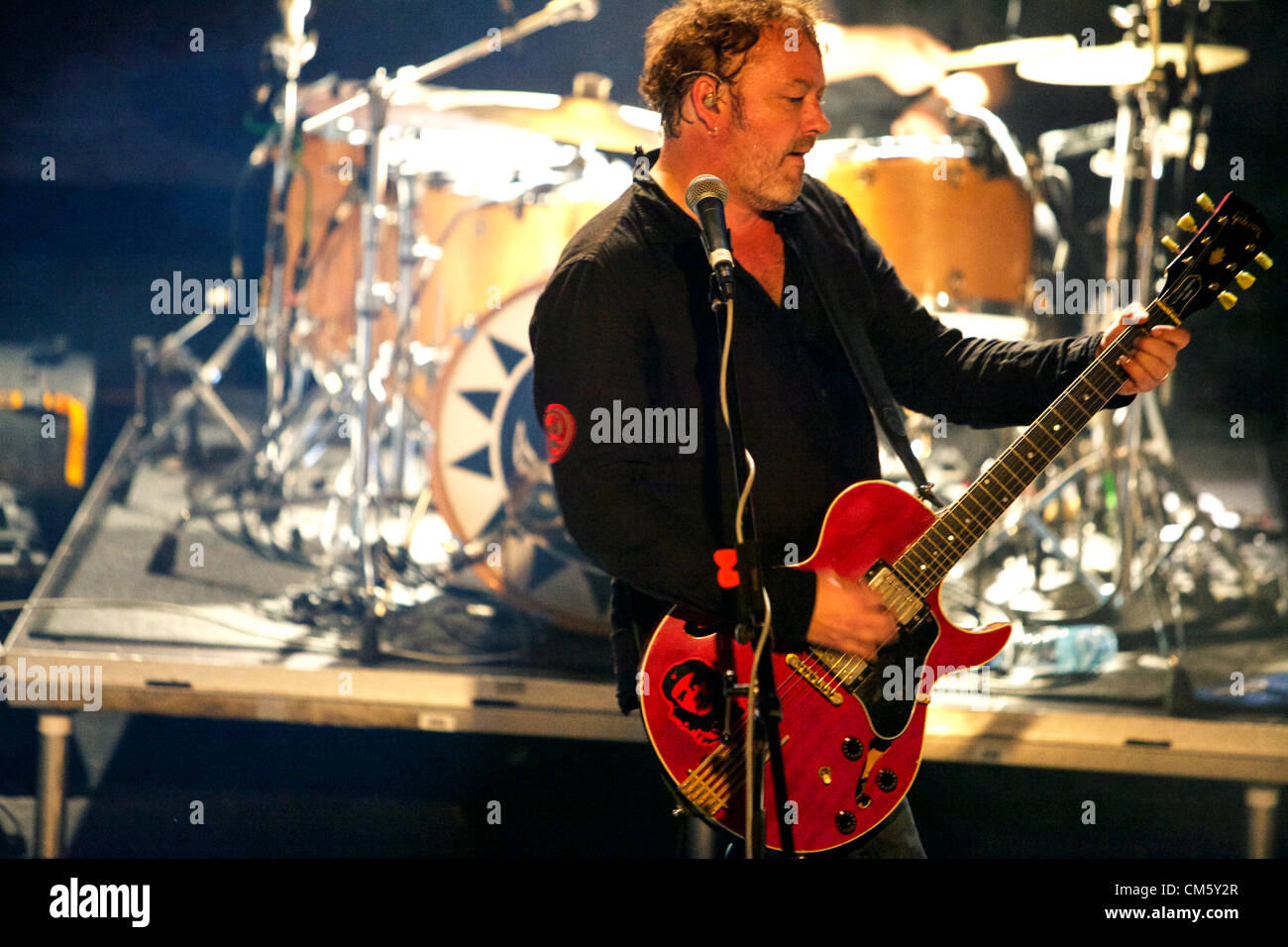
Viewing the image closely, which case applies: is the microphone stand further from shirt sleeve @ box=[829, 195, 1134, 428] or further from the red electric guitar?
shirt sleeve @ box=[829, 195, 1134, 428]

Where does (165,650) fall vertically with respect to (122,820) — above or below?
above

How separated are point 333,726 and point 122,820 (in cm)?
76

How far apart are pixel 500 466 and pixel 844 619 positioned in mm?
2484

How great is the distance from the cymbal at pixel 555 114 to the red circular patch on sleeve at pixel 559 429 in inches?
98.4

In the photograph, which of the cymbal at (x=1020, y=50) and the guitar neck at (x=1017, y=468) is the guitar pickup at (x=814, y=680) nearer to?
the guitar neck at (x=1017, y=468)

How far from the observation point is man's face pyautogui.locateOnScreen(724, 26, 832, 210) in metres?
2.24

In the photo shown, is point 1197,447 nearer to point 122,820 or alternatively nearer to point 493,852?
point 493,852

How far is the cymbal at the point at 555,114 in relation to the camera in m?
4.38

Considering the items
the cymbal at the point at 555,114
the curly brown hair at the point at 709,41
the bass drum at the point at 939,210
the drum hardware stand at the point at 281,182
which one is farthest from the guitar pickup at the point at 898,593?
the drum hardware stand at the point at 281,182

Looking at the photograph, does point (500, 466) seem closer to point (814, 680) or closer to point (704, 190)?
point (814, 680)

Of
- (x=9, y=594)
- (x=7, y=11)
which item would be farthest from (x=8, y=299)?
(x=9, y=594)

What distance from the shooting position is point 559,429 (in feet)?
6.95

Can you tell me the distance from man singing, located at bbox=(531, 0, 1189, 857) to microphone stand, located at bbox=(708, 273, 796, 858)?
0.15 m

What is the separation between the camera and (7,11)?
17.4ft
